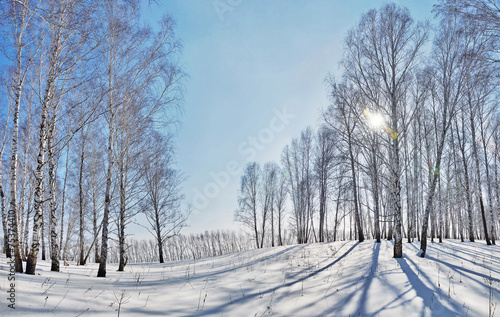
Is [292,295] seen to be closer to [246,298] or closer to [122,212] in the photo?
[246,298]

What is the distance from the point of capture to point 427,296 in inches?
205

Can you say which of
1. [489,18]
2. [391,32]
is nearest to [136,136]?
[391,32]

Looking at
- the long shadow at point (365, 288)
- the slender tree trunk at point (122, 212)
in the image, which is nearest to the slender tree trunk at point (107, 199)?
the slender tree trunk at point (122, 212)

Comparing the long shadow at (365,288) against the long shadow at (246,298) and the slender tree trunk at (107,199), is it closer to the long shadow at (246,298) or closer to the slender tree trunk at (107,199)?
the long shadow at (246,298)

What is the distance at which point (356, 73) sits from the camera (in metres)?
10.4

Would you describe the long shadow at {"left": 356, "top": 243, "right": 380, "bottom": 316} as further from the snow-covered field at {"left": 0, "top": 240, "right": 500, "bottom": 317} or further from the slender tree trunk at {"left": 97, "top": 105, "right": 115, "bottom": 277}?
the slender tree trunk at {"left": 97, "top": 105, "right": 115, "bottom": 277}

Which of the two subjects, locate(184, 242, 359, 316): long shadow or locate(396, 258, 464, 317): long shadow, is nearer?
locate(396, 258, 464, 317): long shadow

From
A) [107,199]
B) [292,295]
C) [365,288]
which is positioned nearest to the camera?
[292,295]

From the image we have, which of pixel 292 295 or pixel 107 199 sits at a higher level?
pixel 107 199

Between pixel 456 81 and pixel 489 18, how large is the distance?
14.2 ft

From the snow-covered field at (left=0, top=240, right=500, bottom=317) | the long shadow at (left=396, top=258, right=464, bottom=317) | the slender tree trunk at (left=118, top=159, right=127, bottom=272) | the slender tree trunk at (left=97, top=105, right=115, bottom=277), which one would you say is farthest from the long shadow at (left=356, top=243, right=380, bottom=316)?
the slender tree trunk at (left=118, top=159, right=127, bottom=272)

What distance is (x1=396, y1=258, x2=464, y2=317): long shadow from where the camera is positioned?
14.6 feet

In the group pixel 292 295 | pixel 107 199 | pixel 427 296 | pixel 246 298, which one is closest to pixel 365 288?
pixel 427 296

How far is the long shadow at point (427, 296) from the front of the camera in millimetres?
4438
